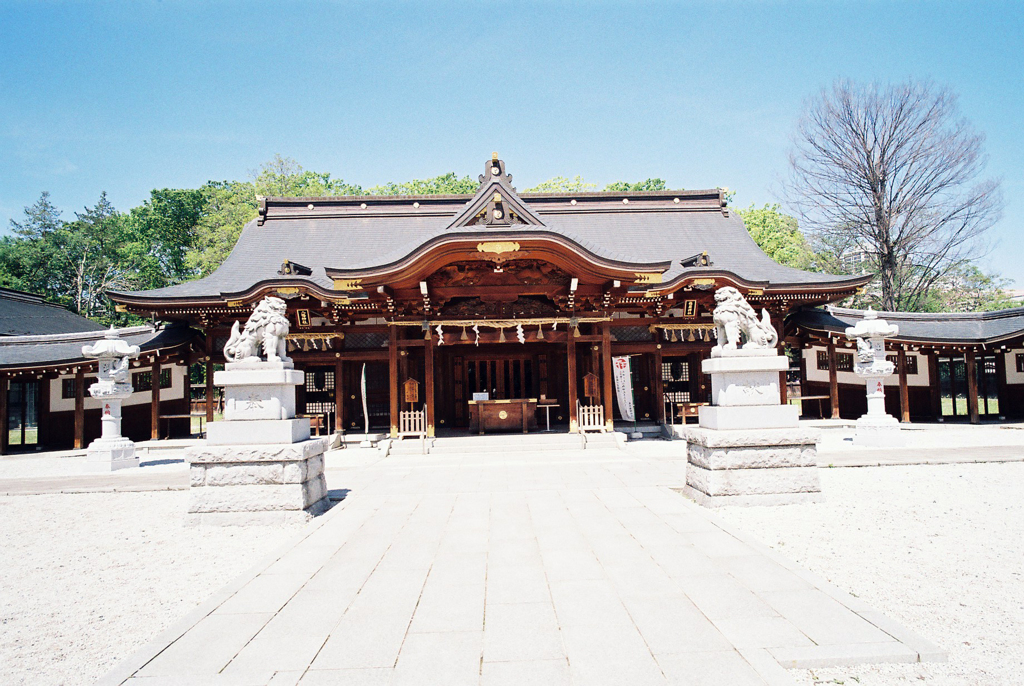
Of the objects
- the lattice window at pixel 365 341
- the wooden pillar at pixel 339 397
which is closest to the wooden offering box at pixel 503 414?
the lattice window at pixel 365 341

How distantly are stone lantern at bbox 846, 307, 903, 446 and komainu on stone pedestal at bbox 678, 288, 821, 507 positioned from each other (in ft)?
21.1

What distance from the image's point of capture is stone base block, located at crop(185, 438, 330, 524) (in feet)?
21.0

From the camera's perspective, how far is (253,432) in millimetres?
6520

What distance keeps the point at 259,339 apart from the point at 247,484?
5.81ft

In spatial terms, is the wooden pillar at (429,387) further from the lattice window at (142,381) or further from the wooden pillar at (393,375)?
the lattice window at (142,381)

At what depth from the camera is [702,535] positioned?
5441mm

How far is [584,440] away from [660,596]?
27.9 feet

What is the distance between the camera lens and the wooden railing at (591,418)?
1307 centimetres

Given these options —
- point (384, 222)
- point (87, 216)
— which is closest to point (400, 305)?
point (384, 222)

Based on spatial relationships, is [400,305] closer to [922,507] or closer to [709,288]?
[709,288]

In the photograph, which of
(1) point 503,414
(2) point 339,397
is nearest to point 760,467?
(1) point 503,414

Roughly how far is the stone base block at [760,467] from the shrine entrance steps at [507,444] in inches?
228

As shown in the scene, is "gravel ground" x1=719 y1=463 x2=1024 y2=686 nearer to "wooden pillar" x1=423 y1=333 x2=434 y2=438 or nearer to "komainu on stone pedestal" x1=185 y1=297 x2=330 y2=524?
"komainu on stone pedestal" x1=185 y1=297 x2=330 y2=524

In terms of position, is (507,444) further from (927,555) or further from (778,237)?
(778,237)
